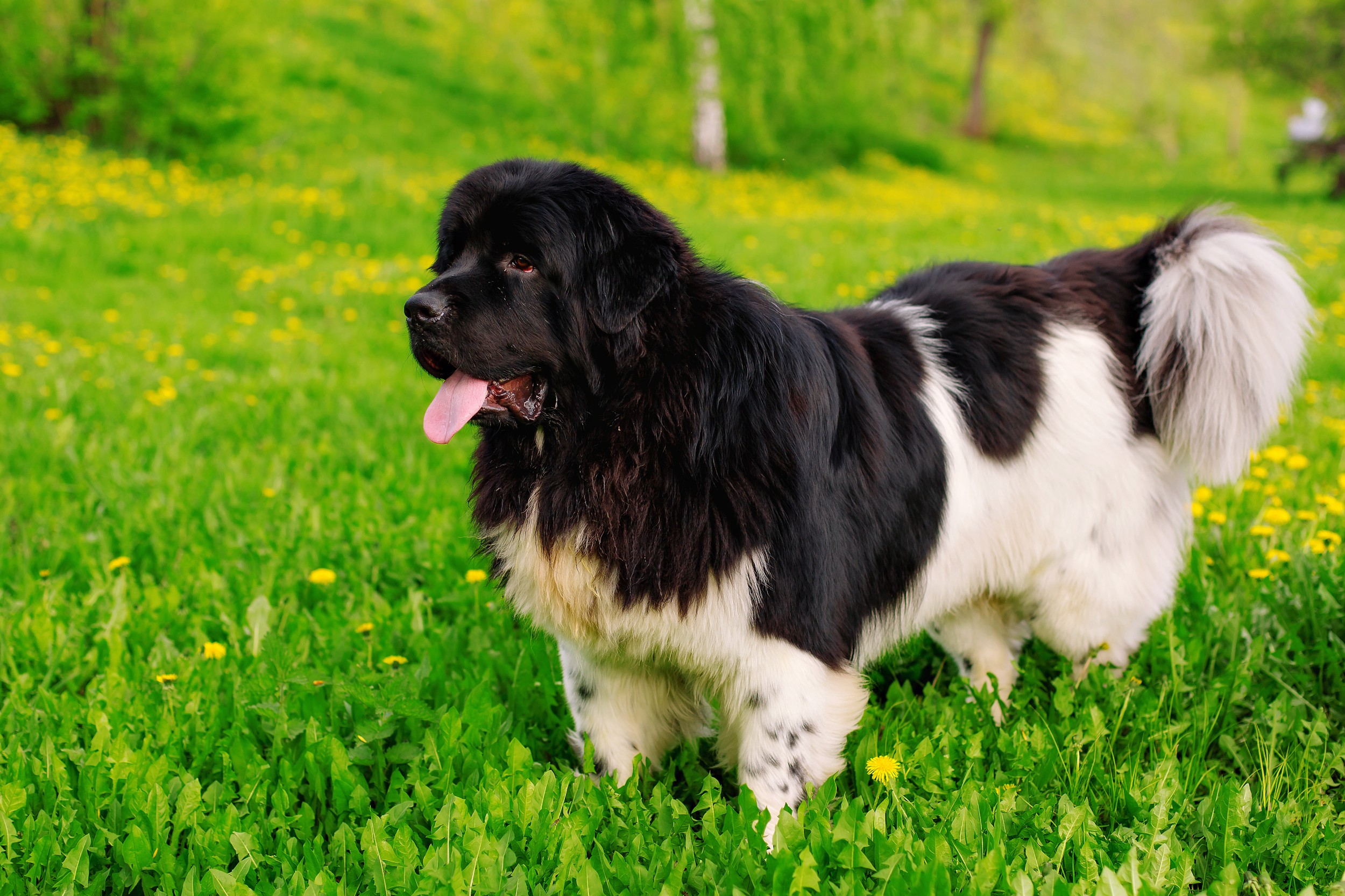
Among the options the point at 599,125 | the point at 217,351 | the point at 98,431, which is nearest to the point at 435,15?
the point at 599,125

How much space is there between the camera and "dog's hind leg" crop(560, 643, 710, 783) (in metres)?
2.70

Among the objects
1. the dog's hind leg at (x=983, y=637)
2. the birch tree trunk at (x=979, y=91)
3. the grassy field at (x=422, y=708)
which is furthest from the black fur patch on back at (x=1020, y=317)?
the birch tree trunk at (x=979, y=91)

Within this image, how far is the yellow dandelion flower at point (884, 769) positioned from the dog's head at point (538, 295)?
1.13m

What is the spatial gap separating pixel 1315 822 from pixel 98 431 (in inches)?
212

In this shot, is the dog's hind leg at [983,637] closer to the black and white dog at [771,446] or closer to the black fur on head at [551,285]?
the black and white dog at [771,446]

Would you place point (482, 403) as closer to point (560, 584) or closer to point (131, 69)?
point (560, 584)

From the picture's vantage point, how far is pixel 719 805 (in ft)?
8.11

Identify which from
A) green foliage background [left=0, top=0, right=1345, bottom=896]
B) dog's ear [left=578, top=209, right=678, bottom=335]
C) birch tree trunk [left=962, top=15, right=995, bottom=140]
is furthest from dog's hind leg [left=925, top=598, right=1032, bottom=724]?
birch tree trunk [left=962, top=15, right=995, bottom=140]

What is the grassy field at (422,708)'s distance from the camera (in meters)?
2.25

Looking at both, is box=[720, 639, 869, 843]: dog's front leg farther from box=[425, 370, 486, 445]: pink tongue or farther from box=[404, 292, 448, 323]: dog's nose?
box=[404, 292, 448, 323]: dog's nose

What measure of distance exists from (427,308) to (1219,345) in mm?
2256

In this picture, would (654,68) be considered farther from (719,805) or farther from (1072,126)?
(1072,126)

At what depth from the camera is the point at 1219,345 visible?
3.03 metres

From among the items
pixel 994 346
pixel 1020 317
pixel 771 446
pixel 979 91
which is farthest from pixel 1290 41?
pixel 771 446
